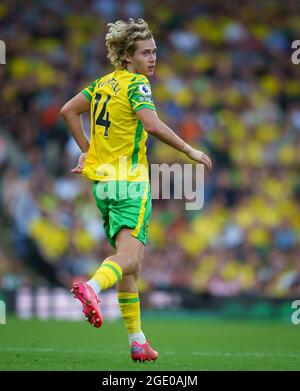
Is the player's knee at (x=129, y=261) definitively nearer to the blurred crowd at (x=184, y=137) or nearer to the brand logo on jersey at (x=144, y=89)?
the brand logo on jersey at (x=144, y=89)

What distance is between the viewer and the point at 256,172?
17.1m

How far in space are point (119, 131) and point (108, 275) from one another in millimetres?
1066

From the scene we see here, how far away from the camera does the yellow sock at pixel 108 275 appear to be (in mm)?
6539

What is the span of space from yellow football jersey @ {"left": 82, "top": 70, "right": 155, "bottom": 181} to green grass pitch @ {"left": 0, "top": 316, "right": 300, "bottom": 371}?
1.39 meters

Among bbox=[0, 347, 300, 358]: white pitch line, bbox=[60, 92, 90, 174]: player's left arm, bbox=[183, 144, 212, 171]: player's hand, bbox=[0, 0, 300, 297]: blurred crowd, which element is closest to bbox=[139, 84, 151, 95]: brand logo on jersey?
bbox=[183, 144, 212, 171]: player's hand

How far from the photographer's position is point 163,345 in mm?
9594

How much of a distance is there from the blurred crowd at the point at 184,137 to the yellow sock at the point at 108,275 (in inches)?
329

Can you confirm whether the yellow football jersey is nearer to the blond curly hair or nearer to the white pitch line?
the blond curly hair

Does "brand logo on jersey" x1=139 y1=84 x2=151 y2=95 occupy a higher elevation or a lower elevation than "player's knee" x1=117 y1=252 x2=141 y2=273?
higher

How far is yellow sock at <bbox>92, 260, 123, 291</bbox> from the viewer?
21.5 ft

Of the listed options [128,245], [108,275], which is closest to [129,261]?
[128,245]

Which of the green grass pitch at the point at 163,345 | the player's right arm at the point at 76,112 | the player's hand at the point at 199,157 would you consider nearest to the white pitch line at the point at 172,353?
the green grass pitch at the point at 163,345
